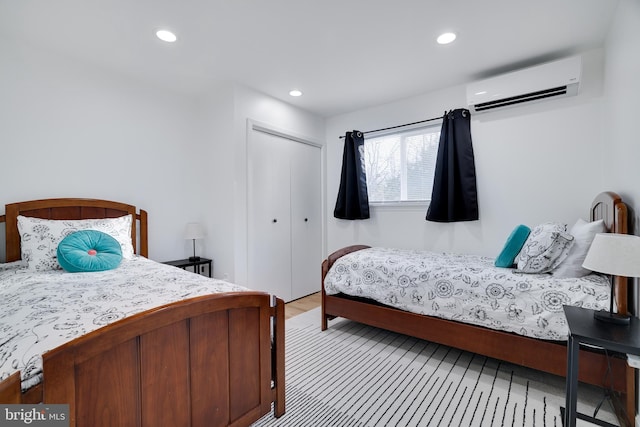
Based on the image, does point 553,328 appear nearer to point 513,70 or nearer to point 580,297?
point 580,297

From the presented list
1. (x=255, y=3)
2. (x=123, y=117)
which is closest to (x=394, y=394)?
(x=255, y=3)

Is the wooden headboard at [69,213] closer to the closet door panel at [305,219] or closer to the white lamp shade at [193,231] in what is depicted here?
the white lamp shade at [193,231]

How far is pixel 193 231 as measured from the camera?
3090 millimetres

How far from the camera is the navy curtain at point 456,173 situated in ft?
9.76

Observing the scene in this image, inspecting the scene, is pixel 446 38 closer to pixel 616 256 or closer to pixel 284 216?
pixel 616 256

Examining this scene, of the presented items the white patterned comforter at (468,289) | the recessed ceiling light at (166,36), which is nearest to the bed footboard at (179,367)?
the white patterned comforter at (468,289)

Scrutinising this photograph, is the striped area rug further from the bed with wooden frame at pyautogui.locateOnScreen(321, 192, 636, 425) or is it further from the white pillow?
the white pillow

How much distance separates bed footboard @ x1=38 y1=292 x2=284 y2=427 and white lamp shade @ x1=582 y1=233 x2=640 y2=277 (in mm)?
1507

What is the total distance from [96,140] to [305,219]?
2359 millimetres

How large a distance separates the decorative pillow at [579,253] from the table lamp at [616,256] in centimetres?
53

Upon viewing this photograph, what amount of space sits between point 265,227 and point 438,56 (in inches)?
94.1

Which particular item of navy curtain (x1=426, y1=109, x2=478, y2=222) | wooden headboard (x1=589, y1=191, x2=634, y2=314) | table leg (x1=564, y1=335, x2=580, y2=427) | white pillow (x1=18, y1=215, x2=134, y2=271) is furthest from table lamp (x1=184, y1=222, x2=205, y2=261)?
wooden headboard (x1=589, y1=191, x2=634, y2=314)

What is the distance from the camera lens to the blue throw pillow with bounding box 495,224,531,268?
2145 millimetres

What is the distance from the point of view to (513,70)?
8.91ft
